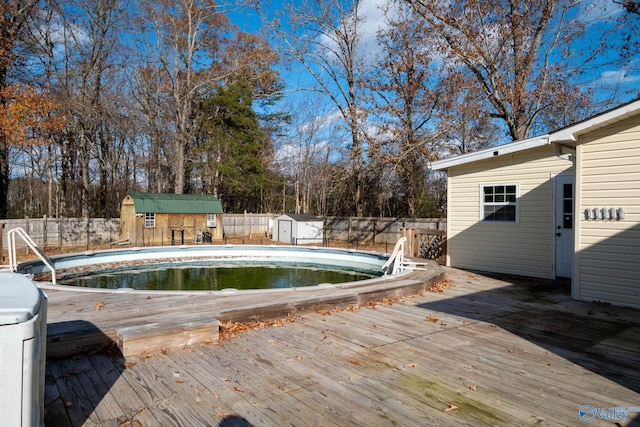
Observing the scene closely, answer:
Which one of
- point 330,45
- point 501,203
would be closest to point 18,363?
point 501,203

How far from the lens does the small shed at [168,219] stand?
15.2m

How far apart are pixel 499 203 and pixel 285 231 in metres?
10.5

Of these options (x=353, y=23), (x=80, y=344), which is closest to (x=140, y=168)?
(x=353, y=23)

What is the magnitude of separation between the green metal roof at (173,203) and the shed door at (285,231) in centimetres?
288

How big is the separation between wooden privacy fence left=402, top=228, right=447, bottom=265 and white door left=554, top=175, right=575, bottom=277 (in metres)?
2.72

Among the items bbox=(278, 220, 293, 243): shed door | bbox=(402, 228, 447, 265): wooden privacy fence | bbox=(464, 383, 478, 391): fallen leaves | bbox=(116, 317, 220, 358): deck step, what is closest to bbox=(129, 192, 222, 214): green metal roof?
bbox=(278, 220, 293, 243): shed door

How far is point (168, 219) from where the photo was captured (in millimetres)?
15922

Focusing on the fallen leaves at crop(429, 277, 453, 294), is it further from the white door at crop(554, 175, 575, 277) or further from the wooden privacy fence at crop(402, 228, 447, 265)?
the wooden privacy fence at crop(402, 228, 447, 265)

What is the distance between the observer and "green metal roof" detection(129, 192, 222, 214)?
→ 1527 cm

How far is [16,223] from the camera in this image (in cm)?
1314

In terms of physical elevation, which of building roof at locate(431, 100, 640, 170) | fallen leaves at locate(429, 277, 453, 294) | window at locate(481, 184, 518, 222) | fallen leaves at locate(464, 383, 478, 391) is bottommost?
fallen leaves at locate(429, 277, 453, 294)

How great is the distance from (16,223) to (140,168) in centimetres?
1261

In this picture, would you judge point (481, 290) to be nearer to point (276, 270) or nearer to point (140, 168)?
point (276, 270)

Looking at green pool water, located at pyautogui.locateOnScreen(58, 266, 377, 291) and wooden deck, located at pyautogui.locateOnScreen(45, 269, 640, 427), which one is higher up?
wooden deck, located at pyautogui.locateOnScreen(45, 269, 640, 427)
